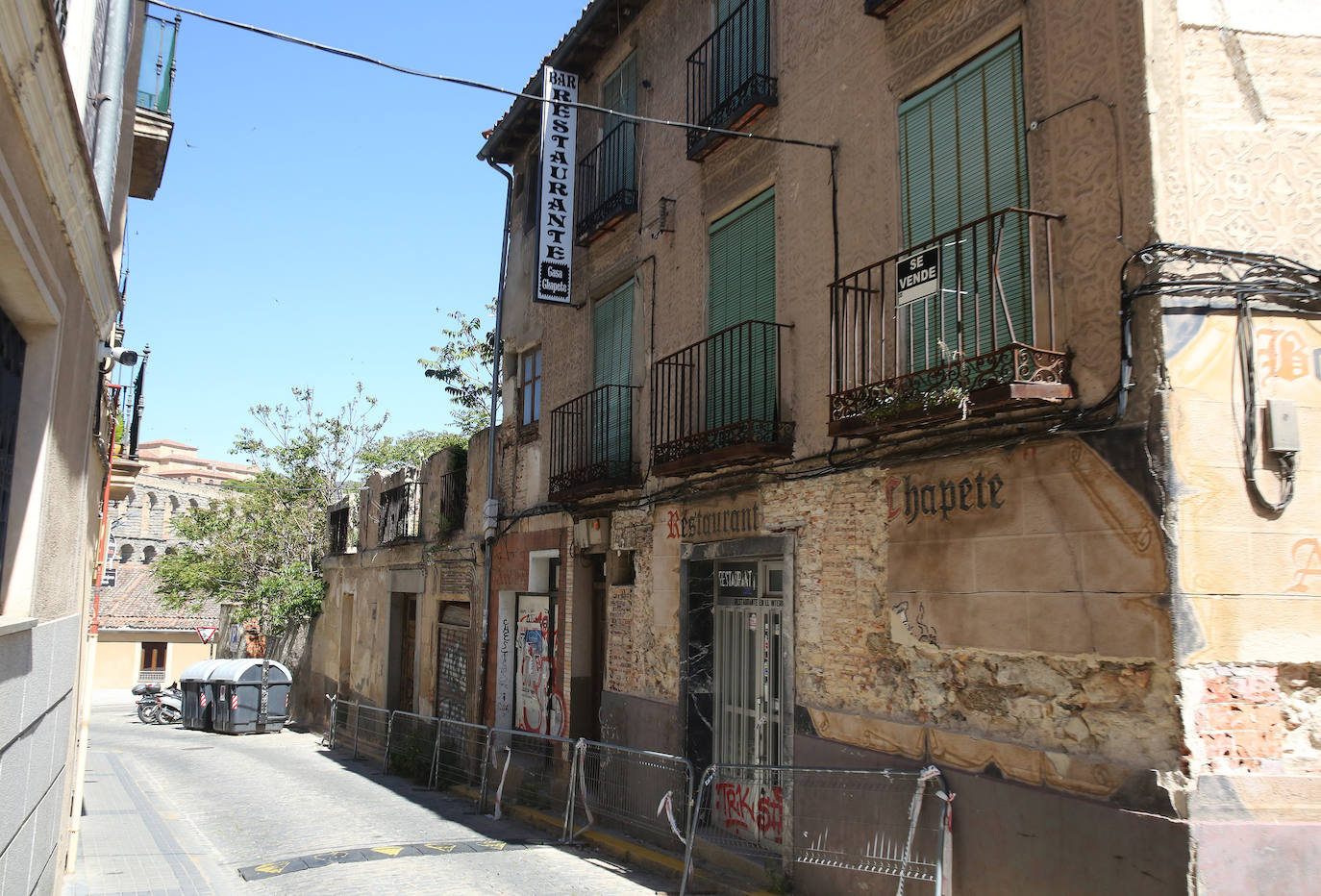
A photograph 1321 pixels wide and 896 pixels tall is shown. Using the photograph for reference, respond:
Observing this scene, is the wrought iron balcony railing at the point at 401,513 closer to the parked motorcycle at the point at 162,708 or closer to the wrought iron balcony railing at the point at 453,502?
the wrought iron balcony railing at the point at 453,502

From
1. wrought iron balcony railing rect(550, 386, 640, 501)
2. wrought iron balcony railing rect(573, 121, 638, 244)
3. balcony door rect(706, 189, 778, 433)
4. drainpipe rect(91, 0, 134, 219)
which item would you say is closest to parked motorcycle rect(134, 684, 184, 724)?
wrought iron balcony railing rect(550, 386, 640, 501)

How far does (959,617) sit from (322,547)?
23638 millimetres

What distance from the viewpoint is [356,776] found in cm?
1556

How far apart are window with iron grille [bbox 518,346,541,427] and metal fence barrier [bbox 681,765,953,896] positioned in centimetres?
723

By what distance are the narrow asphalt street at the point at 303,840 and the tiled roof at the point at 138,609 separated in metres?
29.1

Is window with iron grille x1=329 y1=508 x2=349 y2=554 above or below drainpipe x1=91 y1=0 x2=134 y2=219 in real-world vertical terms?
below

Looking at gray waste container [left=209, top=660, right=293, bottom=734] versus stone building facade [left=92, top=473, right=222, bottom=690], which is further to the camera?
stone building facade [left=92, top=473, right=222, bottom=690]

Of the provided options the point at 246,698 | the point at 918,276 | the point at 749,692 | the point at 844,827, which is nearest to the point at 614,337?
the point at 749,692

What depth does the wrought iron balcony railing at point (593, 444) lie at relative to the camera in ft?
38.7

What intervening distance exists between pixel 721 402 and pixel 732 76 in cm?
346

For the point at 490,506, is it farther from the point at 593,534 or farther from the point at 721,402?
the point at 721,402

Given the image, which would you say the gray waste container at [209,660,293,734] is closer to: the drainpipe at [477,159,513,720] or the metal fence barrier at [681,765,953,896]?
the drainpipe at [477,159,513,720]

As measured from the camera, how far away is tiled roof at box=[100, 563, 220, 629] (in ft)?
140

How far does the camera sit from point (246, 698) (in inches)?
922
